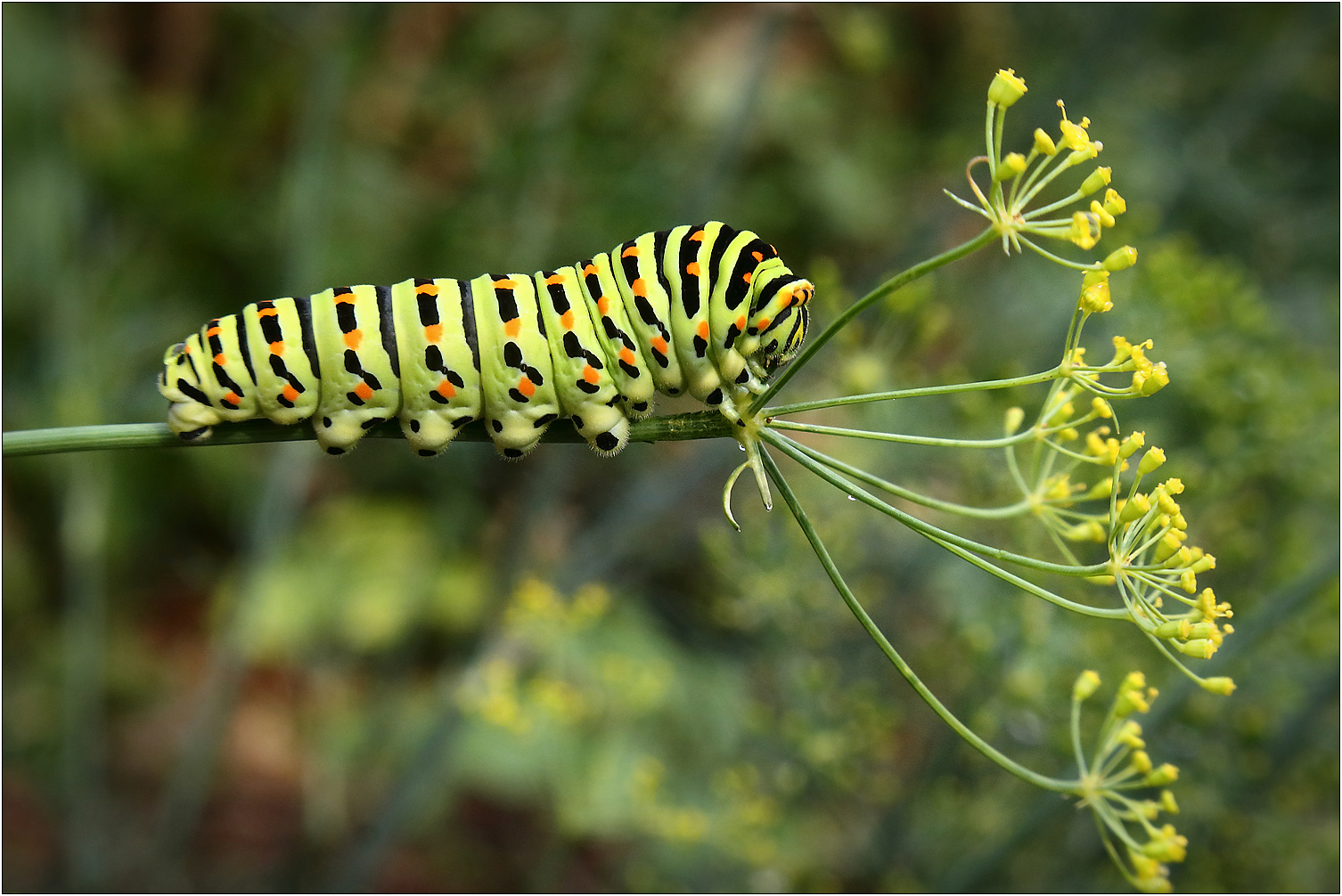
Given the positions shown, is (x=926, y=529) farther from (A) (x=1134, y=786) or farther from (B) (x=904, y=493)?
(A) (x=1134, y=786)

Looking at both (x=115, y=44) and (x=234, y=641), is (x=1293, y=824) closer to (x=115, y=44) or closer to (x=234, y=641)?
(x=234, y=641)

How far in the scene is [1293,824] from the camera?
3.17m

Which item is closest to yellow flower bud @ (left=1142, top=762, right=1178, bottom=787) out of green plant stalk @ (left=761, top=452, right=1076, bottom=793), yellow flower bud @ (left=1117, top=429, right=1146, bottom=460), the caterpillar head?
green plant stalk @ (left=761, top=452, right=1076, bottom=793)

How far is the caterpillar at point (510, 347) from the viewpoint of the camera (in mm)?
1656

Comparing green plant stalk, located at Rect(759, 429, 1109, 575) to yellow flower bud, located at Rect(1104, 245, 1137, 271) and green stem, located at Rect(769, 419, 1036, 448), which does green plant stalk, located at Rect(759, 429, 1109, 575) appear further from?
yellow flower bud, located at Rect(1104, 245, 1137, 271)

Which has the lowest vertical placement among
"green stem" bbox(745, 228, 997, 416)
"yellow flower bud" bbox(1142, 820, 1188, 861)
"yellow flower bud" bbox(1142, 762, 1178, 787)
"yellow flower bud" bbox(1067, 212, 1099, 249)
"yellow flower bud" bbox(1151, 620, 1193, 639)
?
"yellow flower bud" bbox(1142, 820, 1188, 861)

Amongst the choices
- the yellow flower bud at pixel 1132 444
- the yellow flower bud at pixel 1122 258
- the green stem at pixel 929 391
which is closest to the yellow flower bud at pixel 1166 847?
the yellow flower bud at pixel 1132 444

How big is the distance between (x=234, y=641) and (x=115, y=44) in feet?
14.4

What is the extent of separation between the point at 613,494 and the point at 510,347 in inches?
148

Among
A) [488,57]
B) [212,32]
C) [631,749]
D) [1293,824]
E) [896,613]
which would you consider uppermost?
[212,32]

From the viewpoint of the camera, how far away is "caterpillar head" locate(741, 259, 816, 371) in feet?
5.31

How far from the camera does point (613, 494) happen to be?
5422 mm

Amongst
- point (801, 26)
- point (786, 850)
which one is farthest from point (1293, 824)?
point (801, 26)

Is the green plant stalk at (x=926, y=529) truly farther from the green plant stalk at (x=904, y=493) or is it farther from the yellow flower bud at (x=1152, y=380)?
the yellow flower bud at (x=1152, y=380)
